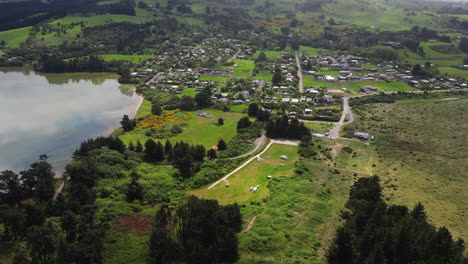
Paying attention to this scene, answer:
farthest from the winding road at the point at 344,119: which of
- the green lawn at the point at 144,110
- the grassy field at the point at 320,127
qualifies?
the green lawn at the point at 144,110

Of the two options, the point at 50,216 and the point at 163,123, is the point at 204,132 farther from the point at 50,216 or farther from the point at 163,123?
the point at 50,216

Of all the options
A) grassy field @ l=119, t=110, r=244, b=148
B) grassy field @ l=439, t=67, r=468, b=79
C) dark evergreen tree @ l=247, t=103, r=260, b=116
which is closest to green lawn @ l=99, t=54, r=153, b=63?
grassy field @ l=119, t=110, r=244, b=148

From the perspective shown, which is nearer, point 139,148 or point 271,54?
point 139,148

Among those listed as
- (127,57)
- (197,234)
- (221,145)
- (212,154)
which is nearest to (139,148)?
(212,154)

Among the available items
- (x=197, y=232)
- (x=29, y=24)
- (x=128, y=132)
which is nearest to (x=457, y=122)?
(x=197, y=232)

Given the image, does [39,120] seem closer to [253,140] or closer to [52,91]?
[52,91]

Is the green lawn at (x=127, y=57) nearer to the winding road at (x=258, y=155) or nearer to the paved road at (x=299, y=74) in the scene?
the paved road at (x=299, y=74)
